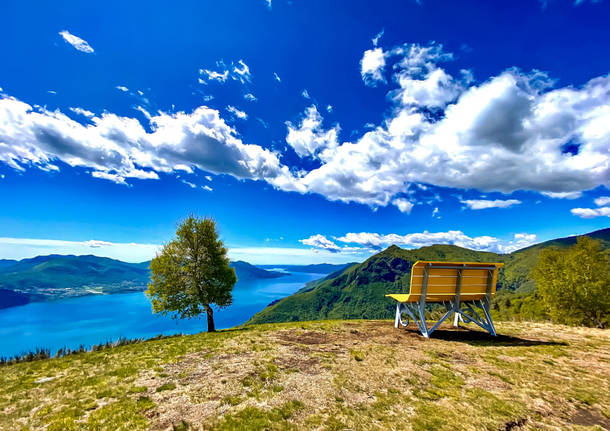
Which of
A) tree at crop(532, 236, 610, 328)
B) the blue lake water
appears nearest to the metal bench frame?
tree at crop(532, 236, 610, 328)

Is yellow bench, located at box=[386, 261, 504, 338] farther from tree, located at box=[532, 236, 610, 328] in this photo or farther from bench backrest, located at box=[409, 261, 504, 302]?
tree, located at box=[532, 236, 610, 328]

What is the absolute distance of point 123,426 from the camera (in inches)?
158

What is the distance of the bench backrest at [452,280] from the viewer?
977 centimetres

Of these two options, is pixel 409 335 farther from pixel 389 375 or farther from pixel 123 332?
pixel 123 332

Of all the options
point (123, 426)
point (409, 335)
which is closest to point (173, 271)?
point (123, 426)

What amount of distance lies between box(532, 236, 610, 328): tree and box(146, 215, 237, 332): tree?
27361 millimetres

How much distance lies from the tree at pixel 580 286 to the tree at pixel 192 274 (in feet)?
89.8

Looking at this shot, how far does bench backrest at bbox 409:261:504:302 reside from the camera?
32.1 ft

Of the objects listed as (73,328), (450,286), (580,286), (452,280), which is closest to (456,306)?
(450,286)

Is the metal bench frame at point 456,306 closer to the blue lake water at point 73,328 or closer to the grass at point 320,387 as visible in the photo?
the grass at point 320,387

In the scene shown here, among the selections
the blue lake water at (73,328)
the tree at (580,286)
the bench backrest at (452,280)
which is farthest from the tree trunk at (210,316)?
the blue lake water at (73,328)

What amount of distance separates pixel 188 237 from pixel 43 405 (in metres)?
11.8

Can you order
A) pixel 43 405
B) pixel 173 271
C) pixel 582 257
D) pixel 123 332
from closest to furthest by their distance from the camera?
1. pixel 43 405
2. pixel 173 271
3. pixel 582 257
4. pixel 123 332

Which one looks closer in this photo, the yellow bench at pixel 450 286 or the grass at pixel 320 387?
the grass at pixel 320 387
